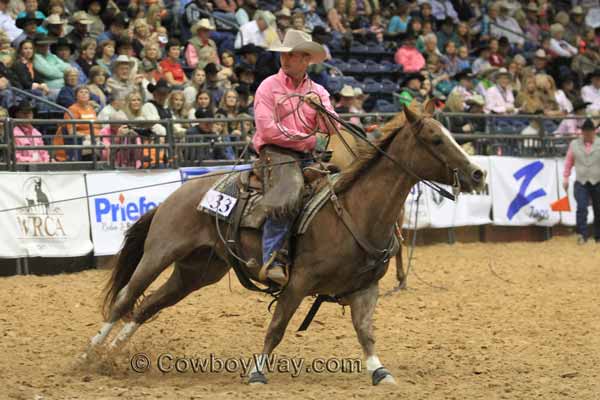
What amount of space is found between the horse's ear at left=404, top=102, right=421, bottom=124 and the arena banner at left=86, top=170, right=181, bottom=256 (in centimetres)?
588

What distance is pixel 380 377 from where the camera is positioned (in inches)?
273

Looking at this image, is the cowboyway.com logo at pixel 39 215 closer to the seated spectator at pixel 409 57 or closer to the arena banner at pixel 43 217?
the arena banner at pixel 43 217

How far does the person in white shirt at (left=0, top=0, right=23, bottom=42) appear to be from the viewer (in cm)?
1502

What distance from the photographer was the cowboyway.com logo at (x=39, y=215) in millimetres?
11984

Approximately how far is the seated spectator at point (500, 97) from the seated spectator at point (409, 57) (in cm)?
156

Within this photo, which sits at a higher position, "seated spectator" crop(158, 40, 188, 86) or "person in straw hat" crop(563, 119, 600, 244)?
"seated spectator" crop(158, 40, 188, 86)

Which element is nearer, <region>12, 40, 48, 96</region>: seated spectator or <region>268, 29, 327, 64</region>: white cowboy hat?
<region>268, 29, 327, 64</region>: white cowboy hat

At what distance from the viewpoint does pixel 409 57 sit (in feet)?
67.2

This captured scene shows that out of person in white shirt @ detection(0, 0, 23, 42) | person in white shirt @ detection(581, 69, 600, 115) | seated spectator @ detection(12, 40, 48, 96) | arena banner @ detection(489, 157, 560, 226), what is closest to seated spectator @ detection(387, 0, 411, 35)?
person in white shirt @ detection(581, 69, 600, 115)

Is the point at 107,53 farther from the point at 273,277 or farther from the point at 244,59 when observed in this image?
the point at 273,277

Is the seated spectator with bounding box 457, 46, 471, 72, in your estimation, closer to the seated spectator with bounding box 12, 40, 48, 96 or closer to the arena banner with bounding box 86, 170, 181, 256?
the seated spectator with bounding box 12, 40, 48, 96

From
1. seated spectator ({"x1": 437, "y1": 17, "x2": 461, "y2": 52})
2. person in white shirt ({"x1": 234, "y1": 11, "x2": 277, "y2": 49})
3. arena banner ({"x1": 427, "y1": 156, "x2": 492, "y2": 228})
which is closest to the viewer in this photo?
arena banner ({"x1": 427, "y1": 156, "x2": 492, "y2": 228})

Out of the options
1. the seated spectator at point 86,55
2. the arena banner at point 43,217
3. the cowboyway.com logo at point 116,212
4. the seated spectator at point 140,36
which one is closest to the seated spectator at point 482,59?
the seated spectator at point 140,36

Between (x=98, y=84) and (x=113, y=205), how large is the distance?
2.43m
